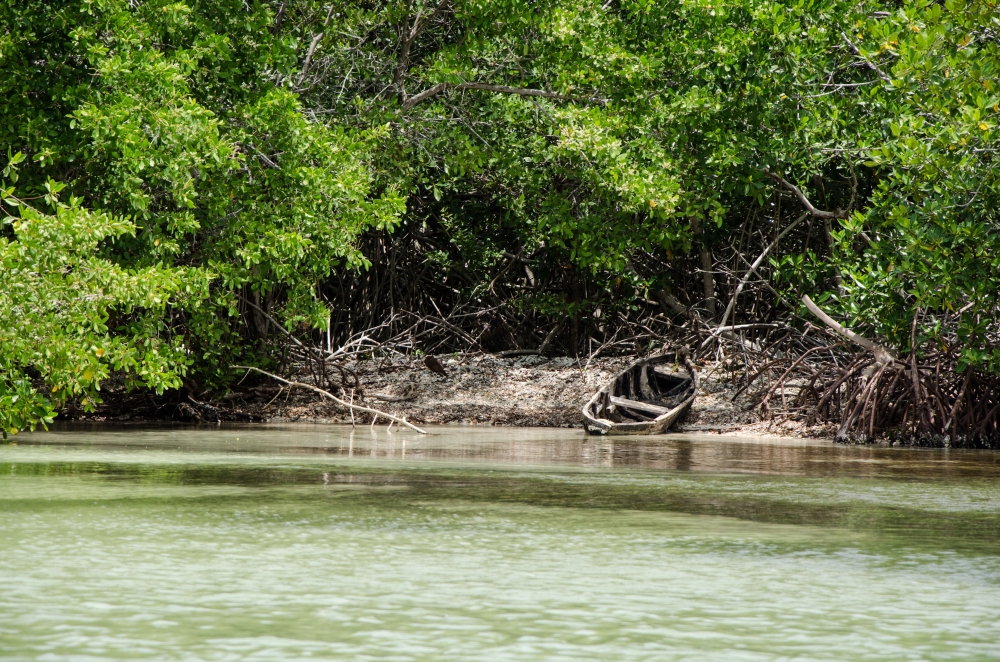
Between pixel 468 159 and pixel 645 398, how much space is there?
2655 mm

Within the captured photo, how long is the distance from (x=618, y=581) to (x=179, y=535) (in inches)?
58.0

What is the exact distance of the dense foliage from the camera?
23.8 ft

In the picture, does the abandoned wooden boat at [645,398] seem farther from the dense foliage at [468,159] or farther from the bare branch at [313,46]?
the bare branch at [313,46]

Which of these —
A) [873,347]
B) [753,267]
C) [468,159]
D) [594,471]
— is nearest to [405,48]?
[468,159]

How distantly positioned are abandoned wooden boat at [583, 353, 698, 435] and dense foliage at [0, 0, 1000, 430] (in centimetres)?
110

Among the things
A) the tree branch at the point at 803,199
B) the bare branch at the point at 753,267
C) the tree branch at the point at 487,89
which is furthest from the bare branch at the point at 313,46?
the bare branch at the point at 753,267

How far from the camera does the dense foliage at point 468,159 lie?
726 cm

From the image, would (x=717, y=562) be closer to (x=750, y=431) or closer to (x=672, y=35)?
(x=750, y=431)

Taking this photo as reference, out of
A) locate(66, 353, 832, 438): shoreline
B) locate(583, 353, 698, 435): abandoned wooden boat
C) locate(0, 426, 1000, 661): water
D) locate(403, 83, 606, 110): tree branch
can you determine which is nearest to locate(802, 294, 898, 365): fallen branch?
locate(66, 353, 832, 438): shoreline

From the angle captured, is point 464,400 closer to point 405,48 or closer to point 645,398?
point 645,398

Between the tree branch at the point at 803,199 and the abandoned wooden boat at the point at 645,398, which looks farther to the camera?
the tree branch at the point at 803,199

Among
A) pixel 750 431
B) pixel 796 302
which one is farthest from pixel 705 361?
pixel 750 431

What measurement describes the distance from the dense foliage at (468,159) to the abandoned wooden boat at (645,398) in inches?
43.2

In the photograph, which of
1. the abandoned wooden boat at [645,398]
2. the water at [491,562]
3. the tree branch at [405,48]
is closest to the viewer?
the water at [491,562]
